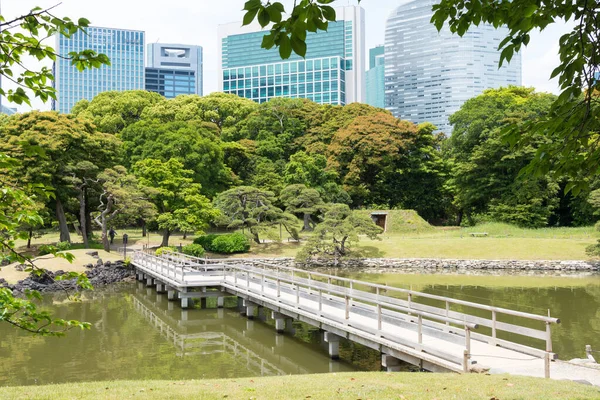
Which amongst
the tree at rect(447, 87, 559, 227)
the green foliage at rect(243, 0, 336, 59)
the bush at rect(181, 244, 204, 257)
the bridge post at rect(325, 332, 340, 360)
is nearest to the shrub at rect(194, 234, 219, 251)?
the bush at rect(181, 244, 204, 257)

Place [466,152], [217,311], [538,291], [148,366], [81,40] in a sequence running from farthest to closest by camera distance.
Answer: [81,40]
[466,152]
[538,291]
[217,311]
[148,366]

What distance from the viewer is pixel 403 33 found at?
161 meters

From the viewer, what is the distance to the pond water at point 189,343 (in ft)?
35.3

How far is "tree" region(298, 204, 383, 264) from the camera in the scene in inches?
1164

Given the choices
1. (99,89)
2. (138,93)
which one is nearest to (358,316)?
(138,93)

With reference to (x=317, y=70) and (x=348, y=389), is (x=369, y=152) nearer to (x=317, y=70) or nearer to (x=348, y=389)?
(x=348, y=389)

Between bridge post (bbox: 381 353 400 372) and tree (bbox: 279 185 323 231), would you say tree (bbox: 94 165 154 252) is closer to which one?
tree (bbox: 279 185 323 231)

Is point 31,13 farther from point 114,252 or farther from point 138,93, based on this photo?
point 138,93

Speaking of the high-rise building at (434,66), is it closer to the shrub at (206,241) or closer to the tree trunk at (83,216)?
the shrub at (206,241)

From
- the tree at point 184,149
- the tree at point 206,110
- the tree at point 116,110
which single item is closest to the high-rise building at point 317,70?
the tree at point 206,110

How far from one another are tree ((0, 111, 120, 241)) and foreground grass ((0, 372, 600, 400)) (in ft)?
77.0

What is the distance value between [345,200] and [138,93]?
1114 inches

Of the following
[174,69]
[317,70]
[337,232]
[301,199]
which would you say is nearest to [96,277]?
[337,232]

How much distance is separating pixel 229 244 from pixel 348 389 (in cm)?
2485
